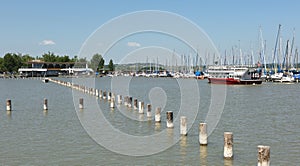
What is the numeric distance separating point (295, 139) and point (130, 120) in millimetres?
14296

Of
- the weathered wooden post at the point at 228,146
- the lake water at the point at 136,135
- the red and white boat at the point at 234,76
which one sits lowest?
the lake water at the point at 136,135

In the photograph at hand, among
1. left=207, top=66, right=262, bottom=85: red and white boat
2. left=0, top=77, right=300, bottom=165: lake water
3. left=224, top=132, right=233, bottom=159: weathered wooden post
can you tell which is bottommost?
left=0, top=77, right=300, bottom=165: lake water

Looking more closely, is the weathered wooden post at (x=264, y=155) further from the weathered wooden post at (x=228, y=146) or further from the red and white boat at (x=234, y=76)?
the red and white boat at (x=234, y=76)

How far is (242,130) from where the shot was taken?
29.5 m

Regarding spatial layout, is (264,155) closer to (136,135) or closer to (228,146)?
(228,146)

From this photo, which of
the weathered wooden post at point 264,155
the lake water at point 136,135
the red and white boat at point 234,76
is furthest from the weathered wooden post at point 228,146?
the red and white boat at point 234,76

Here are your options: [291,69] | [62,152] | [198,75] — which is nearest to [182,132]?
[62,152]

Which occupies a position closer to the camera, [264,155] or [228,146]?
[264,155]

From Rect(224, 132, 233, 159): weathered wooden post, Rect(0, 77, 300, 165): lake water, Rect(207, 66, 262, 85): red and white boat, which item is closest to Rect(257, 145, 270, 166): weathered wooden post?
Rect(224, 132, 233, 159): weathered wooden post

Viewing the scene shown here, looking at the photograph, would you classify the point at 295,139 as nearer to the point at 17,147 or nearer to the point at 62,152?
the point at 62,152

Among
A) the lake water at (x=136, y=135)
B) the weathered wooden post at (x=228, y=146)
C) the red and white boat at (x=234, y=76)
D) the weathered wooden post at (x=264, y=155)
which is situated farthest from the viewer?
the red and white boat at (x=234, y=76)

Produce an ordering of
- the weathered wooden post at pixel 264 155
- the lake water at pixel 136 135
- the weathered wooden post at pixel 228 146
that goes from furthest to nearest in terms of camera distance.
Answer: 1. the lake water at pixel 136 135
2. the weathered wooden post at pixel 228 146
3. the weathered wooden post at pixel 264 155

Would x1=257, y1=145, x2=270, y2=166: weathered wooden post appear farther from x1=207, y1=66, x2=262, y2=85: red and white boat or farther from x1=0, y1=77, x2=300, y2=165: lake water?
x1=207, y1=66, x2=262, y2=85: red and white boat

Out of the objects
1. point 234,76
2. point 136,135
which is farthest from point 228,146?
point 234,76
